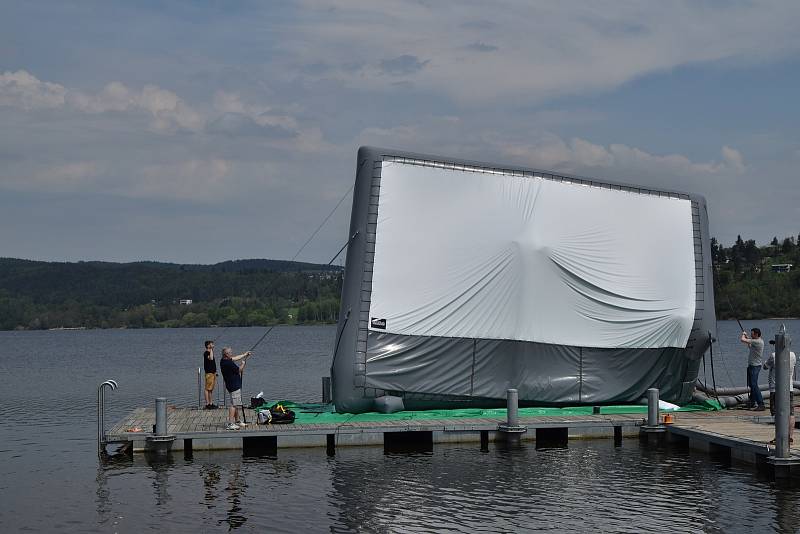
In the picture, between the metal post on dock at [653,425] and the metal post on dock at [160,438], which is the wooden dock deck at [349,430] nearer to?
the metal post on dock at [160,438]

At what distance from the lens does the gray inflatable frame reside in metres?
26.8

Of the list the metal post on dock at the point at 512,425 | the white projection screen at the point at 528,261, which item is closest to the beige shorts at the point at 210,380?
the white projection screen at the point at 528,261

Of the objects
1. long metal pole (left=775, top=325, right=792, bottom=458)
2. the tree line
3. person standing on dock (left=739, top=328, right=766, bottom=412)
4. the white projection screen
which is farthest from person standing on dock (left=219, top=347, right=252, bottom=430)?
the tree line

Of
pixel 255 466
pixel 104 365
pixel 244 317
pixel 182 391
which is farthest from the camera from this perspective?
pixel 244 317

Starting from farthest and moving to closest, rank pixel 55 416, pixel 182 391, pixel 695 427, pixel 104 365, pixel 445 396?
1. pixel 104 365
2. pixel 182 391
3. pixel 55 416
4. pixel 445 396
5. pixel 695 427

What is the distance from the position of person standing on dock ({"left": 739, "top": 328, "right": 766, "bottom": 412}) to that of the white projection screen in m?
2.42

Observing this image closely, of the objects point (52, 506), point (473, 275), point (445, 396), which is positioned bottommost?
point (52, 506)

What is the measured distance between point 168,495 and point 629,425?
38.1 ft

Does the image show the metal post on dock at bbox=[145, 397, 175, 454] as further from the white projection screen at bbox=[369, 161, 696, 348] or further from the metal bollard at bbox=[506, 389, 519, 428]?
the metal bollard at bbox=[506, 389, 519, 428]

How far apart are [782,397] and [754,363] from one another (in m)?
7.66

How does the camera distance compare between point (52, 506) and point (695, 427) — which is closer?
point (52, 506)

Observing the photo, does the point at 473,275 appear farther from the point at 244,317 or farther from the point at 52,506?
the point at 244,317

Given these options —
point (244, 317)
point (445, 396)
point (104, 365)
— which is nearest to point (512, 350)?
point (445, 396)

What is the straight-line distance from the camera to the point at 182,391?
49625 mm
